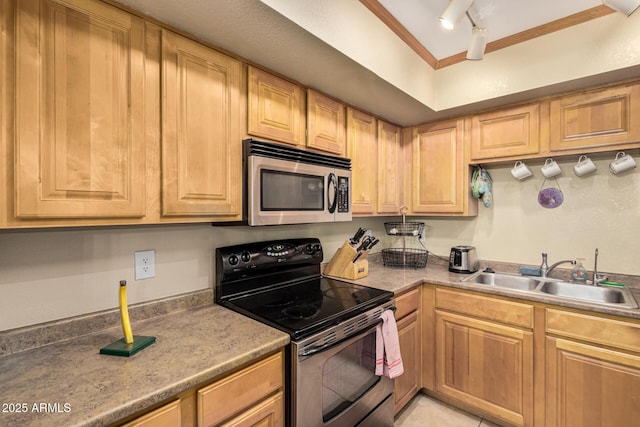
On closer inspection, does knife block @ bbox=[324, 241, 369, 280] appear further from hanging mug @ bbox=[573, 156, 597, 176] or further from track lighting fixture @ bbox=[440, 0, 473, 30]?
hanging mug @ bbox=[573, 156, 597, 176]

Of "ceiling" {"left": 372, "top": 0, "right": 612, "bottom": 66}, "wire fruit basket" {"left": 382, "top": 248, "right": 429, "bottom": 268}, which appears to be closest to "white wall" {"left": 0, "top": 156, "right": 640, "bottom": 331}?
"wire fruit basket" {"left": 382, "top": 248, "right": 429, "bottom": 268}

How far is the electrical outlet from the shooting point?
51.8 inches

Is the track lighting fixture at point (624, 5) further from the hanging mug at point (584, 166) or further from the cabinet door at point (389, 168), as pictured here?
the cabinet door at point (389, 168)

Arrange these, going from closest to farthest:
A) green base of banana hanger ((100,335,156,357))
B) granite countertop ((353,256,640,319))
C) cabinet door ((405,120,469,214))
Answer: green base of banana hanger ((100,335,156,357)) → granite countertop ((353,256,640,319)) → cabinet door ((405,120,469,214))

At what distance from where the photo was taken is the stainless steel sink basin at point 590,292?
1724 mm

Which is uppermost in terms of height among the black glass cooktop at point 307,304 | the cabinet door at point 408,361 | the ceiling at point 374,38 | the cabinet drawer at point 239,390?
the ceiling at point 374,38

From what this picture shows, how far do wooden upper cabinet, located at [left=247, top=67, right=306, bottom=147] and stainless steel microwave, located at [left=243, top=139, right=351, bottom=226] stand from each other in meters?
0.10

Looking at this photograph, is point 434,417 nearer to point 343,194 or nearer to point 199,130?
point 343,194

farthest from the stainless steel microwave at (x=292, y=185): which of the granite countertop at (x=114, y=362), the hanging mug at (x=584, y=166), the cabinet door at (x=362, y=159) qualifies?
the hanging mug at (x=584, y=166)

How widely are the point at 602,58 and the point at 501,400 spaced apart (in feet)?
6.72

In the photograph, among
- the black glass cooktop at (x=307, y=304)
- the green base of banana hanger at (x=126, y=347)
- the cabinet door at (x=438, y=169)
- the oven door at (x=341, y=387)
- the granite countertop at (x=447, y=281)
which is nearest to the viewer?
the green base of banana hanger at (x=126, y=347)

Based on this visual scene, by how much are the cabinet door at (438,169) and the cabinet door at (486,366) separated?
34.5 inches

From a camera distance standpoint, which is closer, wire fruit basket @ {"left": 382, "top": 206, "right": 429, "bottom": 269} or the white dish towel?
the white dish towel

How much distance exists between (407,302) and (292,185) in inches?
43.3
